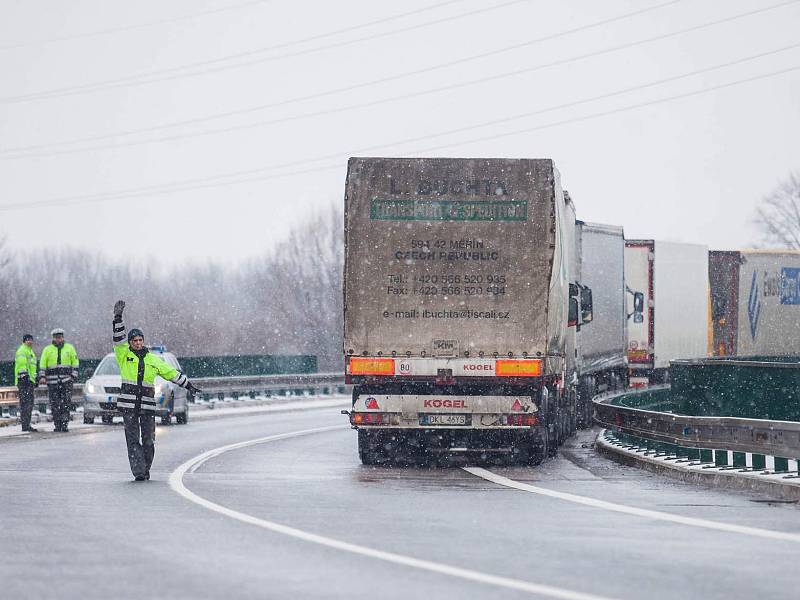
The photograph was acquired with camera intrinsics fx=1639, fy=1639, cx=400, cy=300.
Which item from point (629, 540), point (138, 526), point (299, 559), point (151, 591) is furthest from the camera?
point (138, 526)

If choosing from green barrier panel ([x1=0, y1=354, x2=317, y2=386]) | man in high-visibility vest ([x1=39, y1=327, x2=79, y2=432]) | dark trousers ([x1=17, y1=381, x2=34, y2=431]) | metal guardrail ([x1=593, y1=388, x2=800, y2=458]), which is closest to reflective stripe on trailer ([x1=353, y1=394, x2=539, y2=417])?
metal guardrail ([x1=593, y1=388, x2=800, y2=458])

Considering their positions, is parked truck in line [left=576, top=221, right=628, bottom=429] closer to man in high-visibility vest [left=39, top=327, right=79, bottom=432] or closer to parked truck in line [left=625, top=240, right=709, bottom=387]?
parked truck in line [left=625, top=240, right=709, bottom=387]

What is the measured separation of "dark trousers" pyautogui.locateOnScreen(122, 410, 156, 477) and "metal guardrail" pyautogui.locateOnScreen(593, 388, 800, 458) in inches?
243

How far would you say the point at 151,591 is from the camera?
9.31 m

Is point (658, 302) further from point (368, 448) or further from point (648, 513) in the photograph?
point (648, 513)

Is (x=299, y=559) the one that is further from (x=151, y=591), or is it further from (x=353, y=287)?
(x=353, y=287)

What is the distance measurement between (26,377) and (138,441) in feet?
39.8

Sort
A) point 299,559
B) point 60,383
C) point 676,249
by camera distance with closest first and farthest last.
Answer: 1. point 299,559
2. point 60,383
3. point 676,249

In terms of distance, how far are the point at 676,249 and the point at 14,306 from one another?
5705 centimetres

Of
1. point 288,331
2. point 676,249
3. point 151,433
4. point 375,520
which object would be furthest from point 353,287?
point 288,331

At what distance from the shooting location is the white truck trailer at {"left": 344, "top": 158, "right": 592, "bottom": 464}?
769 inches

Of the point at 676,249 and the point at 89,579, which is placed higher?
the point at 676,249

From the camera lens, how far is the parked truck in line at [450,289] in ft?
64.1

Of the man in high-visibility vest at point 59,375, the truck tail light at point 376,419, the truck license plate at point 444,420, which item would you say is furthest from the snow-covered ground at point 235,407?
the truck license plate at point 444,420
